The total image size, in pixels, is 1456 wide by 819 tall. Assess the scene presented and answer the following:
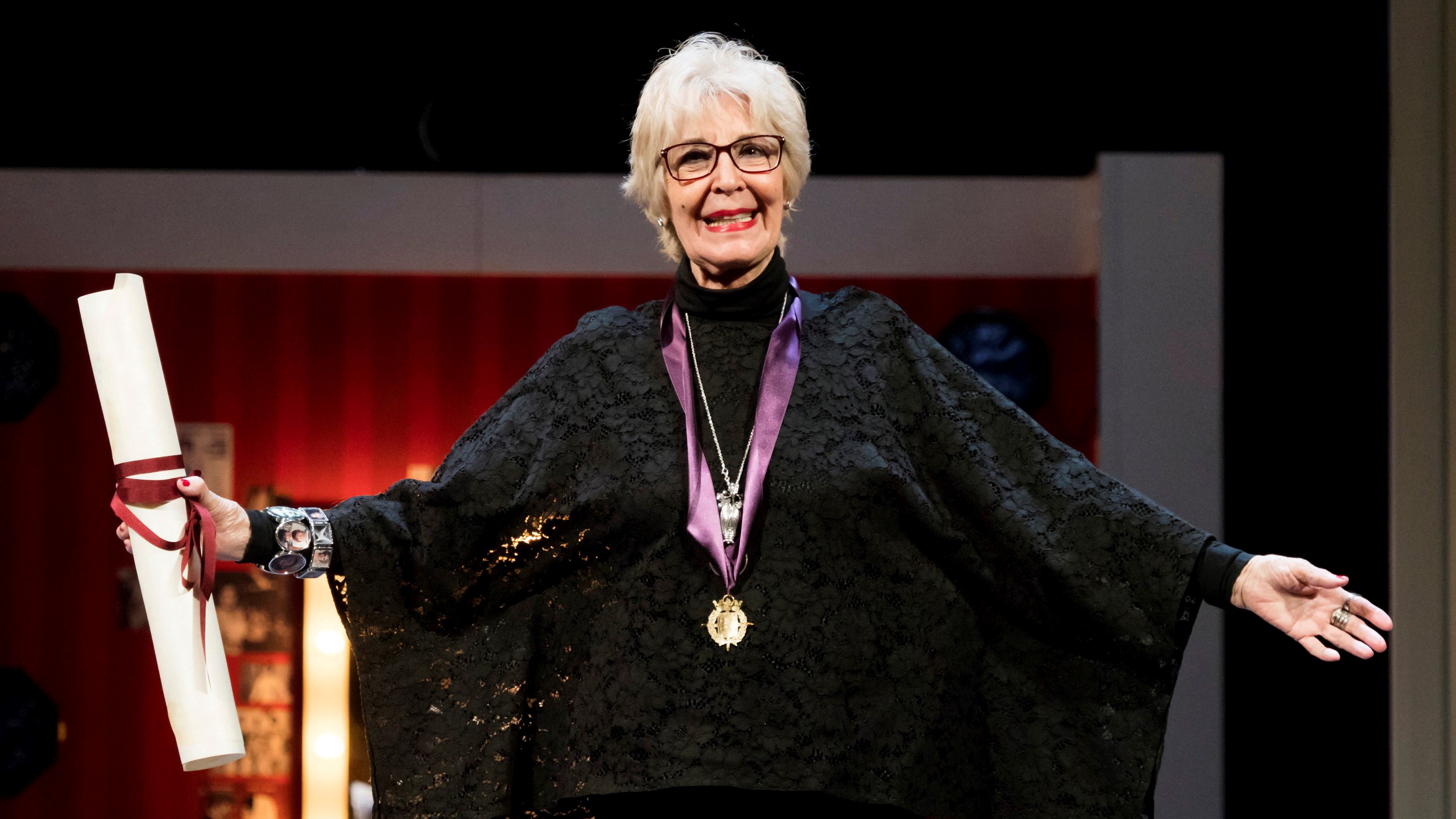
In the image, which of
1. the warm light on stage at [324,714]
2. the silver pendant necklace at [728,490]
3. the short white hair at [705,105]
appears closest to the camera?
the silver pendant necklace at [728,490]

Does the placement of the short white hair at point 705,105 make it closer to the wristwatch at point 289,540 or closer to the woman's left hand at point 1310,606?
the wristwatch at point 289,540

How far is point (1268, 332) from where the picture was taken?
3736mm

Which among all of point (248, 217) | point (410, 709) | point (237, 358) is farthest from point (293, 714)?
point (410, 709)

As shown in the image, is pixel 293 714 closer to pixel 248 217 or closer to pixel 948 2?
pixel 248 217

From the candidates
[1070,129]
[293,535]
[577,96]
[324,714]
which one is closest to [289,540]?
[293,535]

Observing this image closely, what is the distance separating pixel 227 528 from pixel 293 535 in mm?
85

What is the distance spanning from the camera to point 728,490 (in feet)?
5.31

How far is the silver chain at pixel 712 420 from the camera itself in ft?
5.35

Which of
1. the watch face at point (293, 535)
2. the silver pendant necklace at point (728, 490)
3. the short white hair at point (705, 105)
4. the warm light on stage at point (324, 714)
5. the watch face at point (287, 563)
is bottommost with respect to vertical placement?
the warm light on stage at point (324, 714)

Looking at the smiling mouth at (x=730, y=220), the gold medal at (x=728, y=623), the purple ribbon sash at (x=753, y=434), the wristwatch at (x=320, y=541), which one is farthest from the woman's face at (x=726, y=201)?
the wristwatch at (x=320, y=541)

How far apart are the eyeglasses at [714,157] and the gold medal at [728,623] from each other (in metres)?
0.58

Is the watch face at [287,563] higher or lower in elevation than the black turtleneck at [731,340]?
lower

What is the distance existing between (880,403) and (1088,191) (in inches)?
87.9

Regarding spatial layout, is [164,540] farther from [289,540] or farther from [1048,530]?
[1048,530]
